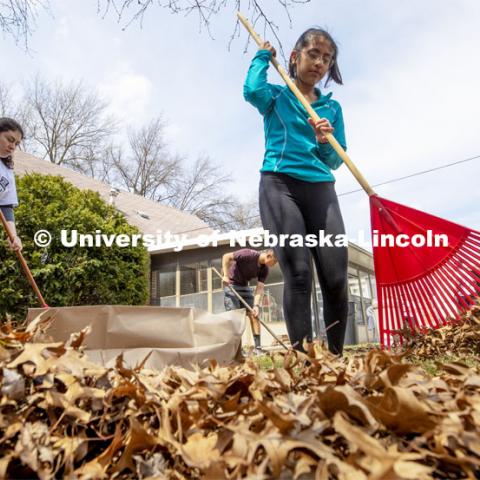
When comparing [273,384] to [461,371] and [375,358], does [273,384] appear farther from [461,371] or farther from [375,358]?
[461,371]

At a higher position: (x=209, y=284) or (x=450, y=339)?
(x=209, y=284)

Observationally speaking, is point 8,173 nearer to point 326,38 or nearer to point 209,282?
point 326,38

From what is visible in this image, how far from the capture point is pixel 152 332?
1.67 meters

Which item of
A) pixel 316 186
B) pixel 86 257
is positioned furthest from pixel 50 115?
pixel 316 186

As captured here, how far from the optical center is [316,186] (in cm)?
207

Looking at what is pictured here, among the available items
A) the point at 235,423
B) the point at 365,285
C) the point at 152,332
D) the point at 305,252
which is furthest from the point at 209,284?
the point at 235,423

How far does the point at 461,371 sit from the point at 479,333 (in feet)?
4.92

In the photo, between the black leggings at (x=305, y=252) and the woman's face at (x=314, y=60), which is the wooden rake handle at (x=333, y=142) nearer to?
the woman's face at (x=314, y=60)

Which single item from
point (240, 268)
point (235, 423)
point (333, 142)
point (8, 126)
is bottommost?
point (235, 423)

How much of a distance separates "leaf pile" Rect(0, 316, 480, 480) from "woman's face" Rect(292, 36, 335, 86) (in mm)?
1872

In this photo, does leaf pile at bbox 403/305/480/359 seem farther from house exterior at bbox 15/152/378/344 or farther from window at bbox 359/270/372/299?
window at bbox 359/270/372/299

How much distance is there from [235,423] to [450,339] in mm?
1874

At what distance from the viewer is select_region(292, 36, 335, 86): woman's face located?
2.20m

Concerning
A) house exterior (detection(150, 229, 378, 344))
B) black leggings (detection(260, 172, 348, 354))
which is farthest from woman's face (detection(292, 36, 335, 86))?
house exterior (detection(150, 229, 378, 344))
